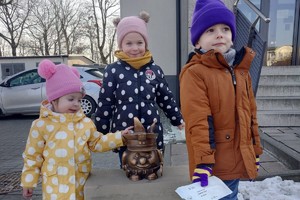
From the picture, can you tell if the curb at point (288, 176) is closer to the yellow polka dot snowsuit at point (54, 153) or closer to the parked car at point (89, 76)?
the yellow polka dot snowsuit at point (54, 153)

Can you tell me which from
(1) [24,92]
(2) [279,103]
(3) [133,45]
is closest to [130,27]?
(3) [133,45]

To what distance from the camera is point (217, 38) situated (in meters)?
1.66

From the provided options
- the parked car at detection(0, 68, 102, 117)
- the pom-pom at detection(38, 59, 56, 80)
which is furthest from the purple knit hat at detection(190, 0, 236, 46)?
the parked car at detection(0, 68, 102, 117)

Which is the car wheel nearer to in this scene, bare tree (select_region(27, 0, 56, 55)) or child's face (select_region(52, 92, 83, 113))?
child's face (select_region(52, 92, 83, 113))

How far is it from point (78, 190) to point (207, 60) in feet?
3.98

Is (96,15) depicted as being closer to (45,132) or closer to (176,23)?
(176,23)


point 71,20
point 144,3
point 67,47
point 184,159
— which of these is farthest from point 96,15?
point 184,159

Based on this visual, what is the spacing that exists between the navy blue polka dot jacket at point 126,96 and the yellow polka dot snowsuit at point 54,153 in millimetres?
286

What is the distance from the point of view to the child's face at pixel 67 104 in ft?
6.39

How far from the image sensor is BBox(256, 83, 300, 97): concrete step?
569 cm

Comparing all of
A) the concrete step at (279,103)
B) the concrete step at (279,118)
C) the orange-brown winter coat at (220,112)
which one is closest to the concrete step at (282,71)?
the concrete step at (279,103)

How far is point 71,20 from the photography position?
Answer: 34.1m

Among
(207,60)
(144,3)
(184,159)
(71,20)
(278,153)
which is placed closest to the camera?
(207,60)

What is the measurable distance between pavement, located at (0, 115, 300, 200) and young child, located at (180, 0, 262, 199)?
409 millimetres
